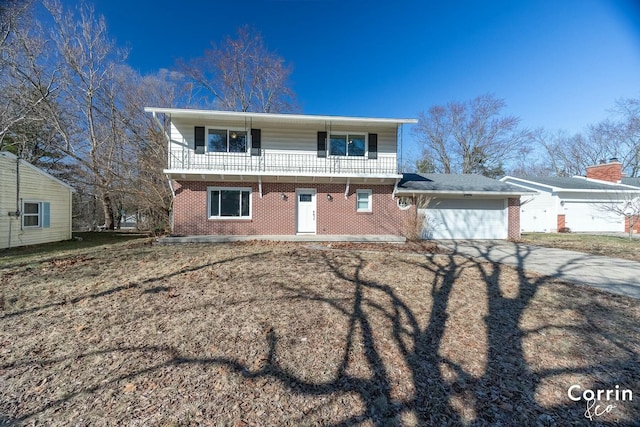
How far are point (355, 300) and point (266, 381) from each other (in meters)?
2.11

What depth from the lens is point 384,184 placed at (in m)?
11.9

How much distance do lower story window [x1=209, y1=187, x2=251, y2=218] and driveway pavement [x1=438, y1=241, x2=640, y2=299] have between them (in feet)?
27.7

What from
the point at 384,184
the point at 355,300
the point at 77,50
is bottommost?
the point at 355,300

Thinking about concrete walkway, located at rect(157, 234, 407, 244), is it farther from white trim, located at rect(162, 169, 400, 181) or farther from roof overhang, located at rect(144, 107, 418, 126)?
roof overhang, located at rect(144, 107, 418, 126)

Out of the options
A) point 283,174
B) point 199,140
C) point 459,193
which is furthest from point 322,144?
point 459,193

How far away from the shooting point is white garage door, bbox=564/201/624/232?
17.4m

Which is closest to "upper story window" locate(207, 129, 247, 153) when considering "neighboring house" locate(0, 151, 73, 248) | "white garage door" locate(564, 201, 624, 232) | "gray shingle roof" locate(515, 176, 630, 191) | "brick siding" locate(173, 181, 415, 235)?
"brick siding" locate(173, 181, 415, 235)

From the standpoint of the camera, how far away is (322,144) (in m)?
11.6

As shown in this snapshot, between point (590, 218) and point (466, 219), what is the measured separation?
451 inches

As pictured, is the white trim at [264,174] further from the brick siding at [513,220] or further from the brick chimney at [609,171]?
the brick chimney at [609,171]

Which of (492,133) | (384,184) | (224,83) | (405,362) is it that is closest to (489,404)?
(405,362)

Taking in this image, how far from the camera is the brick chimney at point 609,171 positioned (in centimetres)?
1941

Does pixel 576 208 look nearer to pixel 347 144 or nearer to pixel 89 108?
pixel 347 144

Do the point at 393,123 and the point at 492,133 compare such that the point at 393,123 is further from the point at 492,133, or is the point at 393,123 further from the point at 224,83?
the point at 492,133
